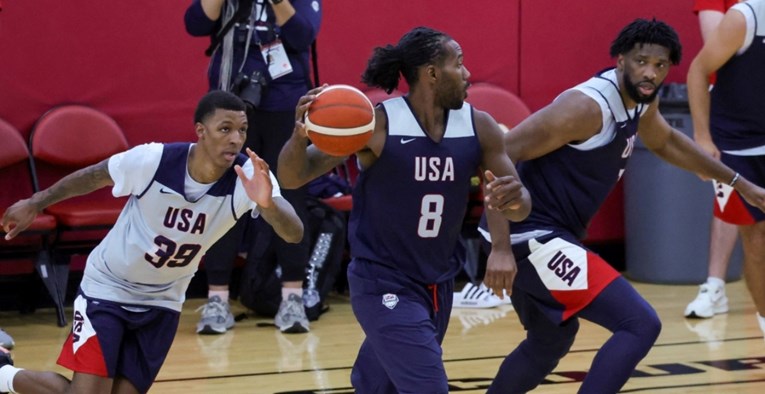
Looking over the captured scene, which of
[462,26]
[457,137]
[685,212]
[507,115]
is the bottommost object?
[685,212]

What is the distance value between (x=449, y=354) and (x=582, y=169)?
2.08 m

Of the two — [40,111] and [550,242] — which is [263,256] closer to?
[40,111]

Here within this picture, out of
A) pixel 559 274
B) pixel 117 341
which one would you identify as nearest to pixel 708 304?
pixel 559 274

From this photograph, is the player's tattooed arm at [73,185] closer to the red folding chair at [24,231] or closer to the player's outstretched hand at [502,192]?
the player's outstretched hand at [502,192]

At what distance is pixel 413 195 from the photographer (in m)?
4.50

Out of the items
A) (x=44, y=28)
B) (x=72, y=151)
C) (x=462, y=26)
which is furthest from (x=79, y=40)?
(x=462, y=26)

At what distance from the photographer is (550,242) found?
5.02 m

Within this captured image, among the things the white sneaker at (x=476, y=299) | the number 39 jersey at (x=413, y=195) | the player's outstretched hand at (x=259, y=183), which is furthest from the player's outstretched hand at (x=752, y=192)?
the white sneaker at (x=476, y=299)

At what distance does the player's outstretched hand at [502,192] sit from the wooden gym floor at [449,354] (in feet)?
6.30

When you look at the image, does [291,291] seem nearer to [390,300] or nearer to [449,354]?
[449,354]

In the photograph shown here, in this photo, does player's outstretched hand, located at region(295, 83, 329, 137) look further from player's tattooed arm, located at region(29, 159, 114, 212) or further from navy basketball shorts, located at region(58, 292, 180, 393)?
navy basketball shorts, located at region(58, 292, 180, 393)

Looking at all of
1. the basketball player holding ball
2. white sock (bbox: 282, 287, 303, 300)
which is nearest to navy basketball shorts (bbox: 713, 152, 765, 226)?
the basketball player holding ball

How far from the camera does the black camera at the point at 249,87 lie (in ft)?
23.7

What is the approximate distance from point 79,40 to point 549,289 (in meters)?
4.63
